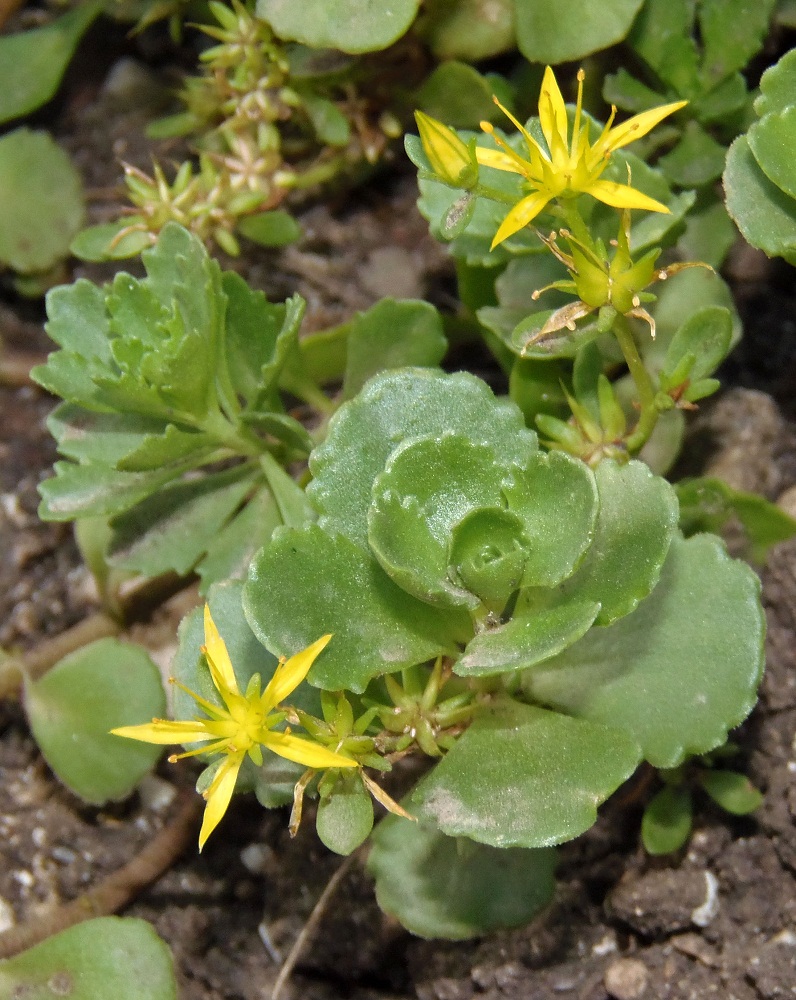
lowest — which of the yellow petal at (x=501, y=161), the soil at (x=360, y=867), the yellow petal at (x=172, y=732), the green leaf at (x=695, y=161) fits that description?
the soil at (x=360, y=867)

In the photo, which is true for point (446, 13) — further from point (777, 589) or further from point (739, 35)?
point (777, 589)

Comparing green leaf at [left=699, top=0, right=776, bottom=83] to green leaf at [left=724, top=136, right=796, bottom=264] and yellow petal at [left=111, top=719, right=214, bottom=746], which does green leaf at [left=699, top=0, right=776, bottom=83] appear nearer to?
green leaf at [left=724, top=136, right=796, bottom=264]

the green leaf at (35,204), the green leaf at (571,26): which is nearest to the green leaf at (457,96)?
the green leaf at (571,26)

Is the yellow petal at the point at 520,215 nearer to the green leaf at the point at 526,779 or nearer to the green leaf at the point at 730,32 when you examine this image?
the green leaf at the point at 526,779

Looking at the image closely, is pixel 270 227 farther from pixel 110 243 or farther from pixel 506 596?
pixel 506 596

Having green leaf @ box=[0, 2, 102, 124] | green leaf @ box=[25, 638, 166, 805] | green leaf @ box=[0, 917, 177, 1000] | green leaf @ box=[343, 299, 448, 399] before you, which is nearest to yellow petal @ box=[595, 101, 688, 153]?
green leaf @ box=[343, 299, 448, 399]

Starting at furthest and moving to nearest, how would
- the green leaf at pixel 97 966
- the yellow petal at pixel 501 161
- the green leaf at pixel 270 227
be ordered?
the green leaf at pixel 270 227 < the green leaf at pixel 97 966 < the yellow petal at pixel 501 161

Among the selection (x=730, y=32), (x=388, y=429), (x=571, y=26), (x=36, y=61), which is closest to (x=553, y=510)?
(x=388, y=429)
